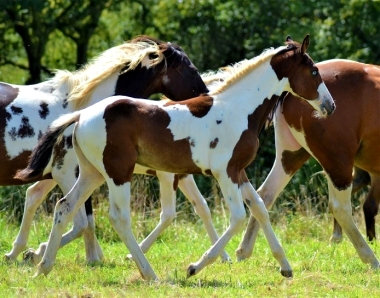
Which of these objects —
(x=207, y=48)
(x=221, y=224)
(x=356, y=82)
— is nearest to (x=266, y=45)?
(x=207, y=48)

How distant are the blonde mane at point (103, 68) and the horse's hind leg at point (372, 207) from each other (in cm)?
332

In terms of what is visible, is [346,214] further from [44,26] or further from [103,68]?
[44,26]

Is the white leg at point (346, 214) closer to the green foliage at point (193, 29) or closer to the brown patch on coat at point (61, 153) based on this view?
the brown patch on coat at point (61, 153)

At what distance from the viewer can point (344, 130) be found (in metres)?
7.37

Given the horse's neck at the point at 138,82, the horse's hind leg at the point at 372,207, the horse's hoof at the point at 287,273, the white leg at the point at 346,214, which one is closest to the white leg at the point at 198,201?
the horse's neck at the point at 138,82

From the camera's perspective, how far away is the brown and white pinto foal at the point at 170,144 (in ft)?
20.8

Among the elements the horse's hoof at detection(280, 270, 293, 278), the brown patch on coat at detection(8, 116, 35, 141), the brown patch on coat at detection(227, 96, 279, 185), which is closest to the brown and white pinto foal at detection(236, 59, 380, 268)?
the brown patch on coat at detection(227, 96, 279, 185)

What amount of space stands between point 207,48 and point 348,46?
3.44 m

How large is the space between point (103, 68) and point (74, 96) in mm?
A: 403

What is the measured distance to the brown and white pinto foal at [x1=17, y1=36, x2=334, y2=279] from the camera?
20.8 ft

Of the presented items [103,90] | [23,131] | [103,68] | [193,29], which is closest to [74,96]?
[103,90]

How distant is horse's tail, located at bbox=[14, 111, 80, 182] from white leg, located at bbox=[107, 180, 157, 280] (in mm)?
584

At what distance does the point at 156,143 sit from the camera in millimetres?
6414

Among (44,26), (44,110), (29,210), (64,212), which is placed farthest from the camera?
(44,26)
